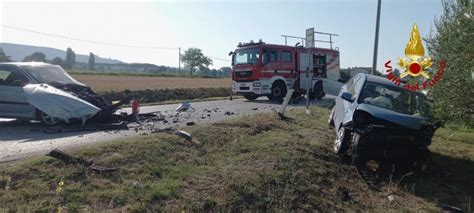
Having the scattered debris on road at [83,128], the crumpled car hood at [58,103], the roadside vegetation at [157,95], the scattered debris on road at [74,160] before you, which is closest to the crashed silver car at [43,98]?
the crumpled car hood at [58,103]

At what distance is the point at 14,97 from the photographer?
9.47m

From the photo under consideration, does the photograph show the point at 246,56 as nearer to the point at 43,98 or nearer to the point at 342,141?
the point at 43,98

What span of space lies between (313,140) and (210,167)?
348cm

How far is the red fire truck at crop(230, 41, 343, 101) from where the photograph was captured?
18109 mm

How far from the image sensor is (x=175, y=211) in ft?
15.1

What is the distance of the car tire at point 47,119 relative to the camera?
9258 mm

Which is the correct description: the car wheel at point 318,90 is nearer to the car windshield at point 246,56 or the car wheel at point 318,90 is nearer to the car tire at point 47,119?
the car windshield at point 246,56

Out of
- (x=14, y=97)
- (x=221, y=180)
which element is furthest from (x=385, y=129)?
(x=14, y=97)

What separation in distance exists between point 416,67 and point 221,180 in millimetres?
5049

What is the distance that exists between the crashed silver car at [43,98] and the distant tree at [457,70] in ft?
25.0

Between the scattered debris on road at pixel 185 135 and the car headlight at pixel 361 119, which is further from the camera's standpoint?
the scattered debris on road at pixel 185 135

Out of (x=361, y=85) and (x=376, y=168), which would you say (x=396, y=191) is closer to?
(x=376, y=168)

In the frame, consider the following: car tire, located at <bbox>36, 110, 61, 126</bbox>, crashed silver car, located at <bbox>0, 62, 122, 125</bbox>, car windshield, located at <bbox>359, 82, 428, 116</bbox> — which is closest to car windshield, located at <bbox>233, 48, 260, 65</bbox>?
crashed silver car, located at <bbox>0, 62, 122, 125</bbox>

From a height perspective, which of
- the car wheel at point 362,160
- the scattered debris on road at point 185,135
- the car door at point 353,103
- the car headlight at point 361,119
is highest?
the car door at point 353,103
